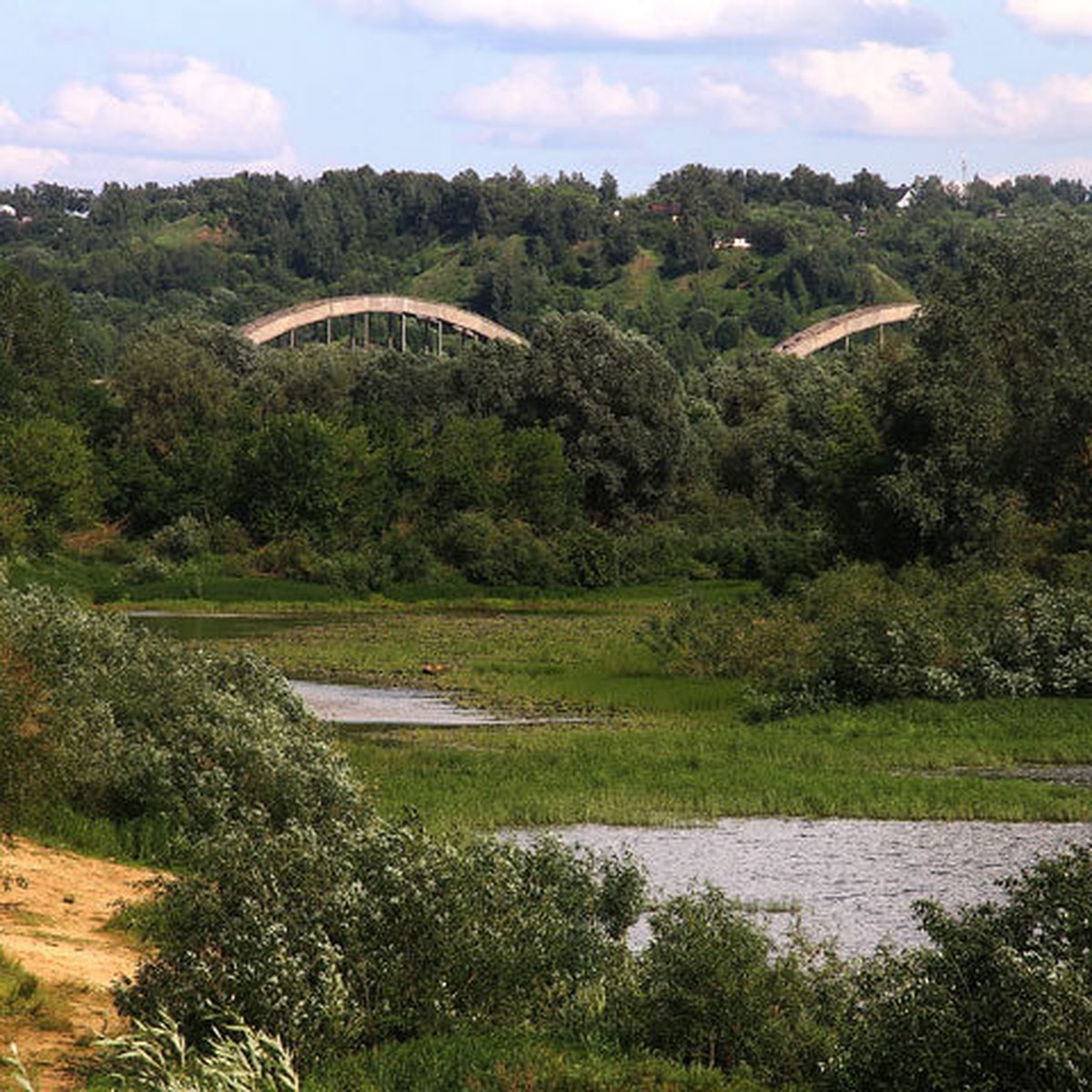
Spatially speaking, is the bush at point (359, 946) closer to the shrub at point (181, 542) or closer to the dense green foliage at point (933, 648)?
the dense green foliage at point (933, 648)

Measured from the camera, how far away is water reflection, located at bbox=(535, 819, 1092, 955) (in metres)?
21.2

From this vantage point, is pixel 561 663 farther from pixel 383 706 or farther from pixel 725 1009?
pixel 725 1009

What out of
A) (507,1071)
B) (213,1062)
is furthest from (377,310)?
(213,1062)

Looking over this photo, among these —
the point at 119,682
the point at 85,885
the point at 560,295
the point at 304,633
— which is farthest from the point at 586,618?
the point at 560,295

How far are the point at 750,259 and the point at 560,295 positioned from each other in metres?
21.9

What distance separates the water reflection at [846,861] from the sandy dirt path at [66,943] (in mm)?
6109

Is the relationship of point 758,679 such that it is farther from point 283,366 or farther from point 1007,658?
point 283,366

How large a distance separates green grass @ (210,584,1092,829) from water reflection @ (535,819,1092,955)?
2.81 ft

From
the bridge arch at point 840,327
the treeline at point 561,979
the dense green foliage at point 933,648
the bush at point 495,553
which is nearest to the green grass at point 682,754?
the dense green foliage at point 933,648

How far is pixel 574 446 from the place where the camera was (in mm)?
87938

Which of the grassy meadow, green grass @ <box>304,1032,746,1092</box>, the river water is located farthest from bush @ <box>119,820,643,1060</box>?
the river water

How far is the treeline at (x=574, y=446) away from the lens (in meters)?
51.8

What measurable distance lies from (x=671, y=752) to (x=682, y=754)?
47cm

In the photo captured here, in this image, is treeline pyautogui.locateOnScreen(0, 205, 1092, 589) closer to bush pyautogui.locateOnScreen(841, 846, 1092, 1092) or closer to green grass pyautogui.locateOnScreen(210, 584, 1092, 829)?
green grass pyautogui.locateOnScreen(210, 584, 1092, 829)
